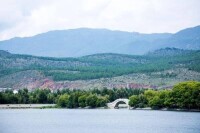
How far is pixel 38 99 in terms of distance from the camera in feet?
548

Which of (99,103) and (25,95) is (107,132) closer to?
(99,103)

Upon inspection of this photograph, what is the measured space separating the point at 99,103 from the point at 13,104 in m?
27.3

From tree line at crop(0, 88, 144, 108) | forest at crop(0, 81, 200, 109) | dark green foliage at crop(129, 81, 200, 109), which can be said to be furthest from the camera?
tree line at crop(0, 88, 144, 108)

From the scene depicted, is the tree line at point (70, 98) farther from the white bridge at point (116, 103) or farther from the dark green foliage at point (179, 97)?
the dark green foliage at point (179, 97)

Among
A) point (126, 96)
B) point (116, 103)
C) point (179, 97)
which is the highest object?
point (179, 97)

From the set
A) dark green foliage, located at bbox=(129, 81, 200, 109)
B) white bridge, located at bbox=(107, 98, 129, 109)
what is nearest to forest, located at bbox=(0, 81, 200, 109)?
dark green foliage, located at bbox=(129, 81, 200, 109)

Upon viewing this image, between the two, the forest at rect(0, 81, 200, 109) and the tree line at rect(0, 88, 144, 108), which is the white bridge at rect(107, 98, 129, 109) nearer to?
the forest at rect(0, 81, 200, 109)

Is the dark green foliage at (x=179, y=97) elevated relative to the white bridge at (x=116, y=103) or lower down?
elevated

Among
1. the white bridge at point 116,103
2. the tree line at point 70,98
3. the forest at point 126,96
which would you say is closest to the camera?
the forest at point 126,96

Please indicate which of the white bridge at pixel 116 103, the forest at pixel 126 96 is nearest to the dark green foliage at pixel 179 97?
the forest at pixel 126 96

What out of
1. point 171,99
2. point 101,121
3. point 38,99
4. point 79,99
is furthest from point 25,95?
point 101,121

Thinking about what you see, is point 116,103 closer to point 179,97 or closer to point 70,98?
point 70,98

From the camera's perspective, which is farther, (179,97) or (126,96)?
(126,96)

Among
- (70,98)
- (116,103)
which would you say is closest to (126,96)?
(116,103)
